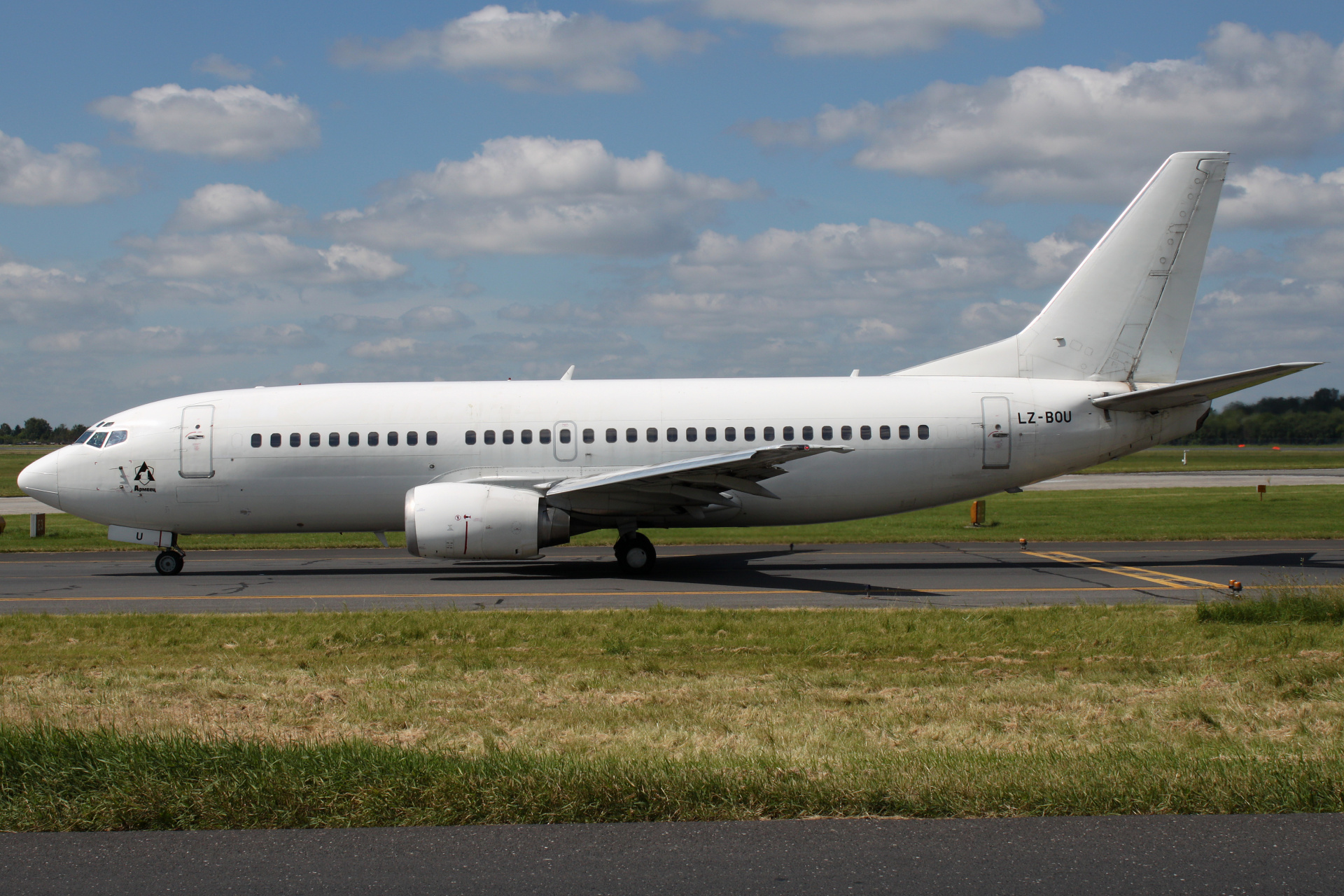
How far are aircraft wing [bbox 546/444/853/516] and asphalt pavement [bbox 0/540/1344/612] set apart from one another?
4.61 ft

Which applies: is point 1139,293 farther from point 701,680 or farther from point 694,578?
point 701,680

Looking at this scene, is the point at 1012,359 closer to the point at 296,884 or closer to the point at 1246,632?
the point at 1246,632

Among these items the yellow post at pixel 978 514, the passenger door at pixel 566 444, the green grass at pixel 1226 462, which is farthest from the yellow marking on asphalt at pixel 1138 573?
the green grass at pixel 1226 462

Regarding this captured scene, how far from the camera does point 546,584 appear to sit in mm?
18172

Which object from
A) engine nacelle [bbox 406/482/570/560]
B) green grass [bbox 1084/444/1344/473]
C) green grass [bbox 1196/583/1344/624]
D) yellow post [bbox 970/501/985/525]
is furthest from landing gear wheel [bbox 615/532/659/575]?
green grass [bbox 1084/444/1344/473]

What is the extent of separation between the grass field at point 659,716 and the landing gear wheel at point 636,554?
5639mm

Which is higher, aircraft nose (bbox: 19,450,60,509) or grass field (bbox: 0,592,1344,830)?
aircraft nose (bbox: 19,450,60,509)

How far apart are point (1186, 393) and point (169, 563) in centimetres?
2012

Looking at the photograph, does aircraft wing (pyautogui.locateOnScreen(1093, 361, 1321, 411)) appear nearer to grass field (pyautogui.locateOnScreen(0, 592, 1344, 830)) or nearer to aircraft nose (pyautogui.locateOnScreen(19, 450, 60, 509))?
grass field (pyautogui.locateOnScreen(0, 592, 1344, 830))

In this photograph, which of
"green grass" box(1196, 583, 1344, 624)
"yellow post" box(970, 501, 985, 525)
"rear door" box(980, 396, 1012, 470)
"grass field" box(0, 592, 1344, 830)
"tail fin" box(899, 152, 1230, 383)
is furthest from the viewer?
"yellow post" box(970, 501, 985, 525)

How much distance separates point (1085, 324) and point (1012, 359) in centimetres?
159

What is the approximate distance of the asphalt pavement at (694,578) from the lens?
15.7 meters

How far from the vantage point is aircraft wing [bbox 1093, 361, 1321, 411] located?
1830cm

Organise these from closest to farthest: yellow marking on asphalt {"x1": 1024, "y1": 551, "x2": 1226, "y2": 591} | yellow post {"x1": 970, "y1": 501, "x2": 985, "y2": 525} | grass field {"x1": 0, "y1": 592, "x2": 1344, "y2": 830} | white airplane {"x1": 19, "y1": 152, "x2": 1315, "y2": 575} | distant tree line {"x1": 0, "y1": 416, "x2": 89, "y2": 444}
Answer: grass field {"x1": 0, "y1": 592, "x2": 1344, "y2": 830}, yellow marking on asphalt {"x1": 1024, "y1": 551, "x2": 1226, "y2": 591}, white airplane {"x1": 19, "y1": 152, "x2": 1315, "y2": 575}, yellow post {"x1": 970, "y1": 501, "x2": 985, "y2": 525}, distant tree line {"x1": 0, "y1": 416, "x2": 89, "y2": 444}
